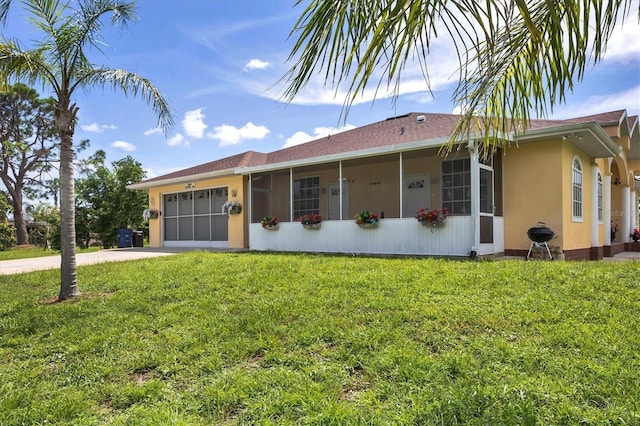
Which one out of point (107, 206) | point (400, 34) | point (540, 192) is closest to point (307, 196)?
point (540, 192)

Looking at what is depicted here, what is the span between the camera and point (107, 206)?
22750 mm

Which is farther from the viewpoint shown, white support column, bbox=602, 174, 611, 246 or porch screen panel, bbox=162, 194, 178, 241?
porch screen panel, bbox=162, 194, 178, 241

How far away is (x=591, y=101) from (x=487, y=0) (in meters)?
2.60

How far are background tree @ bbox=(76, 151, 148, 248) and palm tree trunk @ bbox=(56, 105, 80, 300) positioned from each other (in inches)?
711

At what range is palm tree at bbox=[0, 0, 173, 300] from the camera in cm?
570

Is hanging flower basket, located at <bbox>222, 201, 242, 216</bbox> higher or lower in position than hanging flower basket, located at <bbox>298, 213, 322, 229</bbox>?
higher

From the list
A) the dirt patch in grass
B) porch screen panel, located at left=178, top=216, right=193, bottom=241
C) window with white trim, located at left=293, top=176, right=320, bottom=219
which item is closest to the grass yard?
the dirt patch in grass

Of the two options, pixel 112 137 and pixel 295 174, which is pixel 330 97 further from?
pixel 112 137

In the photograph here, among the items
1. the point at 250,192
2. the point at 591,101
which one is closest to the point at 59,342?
the point at 591,101

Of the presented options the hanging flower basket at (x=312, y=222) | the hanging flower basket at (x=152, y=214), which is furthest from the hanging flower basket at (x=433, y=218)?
the hanging flower basket at (x=152, y=214)

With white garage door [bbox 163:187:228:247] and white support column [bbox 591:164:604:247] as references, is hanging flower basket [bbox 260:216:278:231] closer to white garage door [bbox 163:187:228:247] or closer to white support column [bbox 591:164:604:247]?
white garage door [bbox 163:187:228:247]

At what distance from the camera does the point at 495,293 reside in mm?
4645

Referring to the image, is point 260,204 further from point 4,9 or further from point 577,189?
point 577,189

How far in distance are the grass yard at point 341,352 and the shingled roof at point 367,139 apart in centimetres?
588
